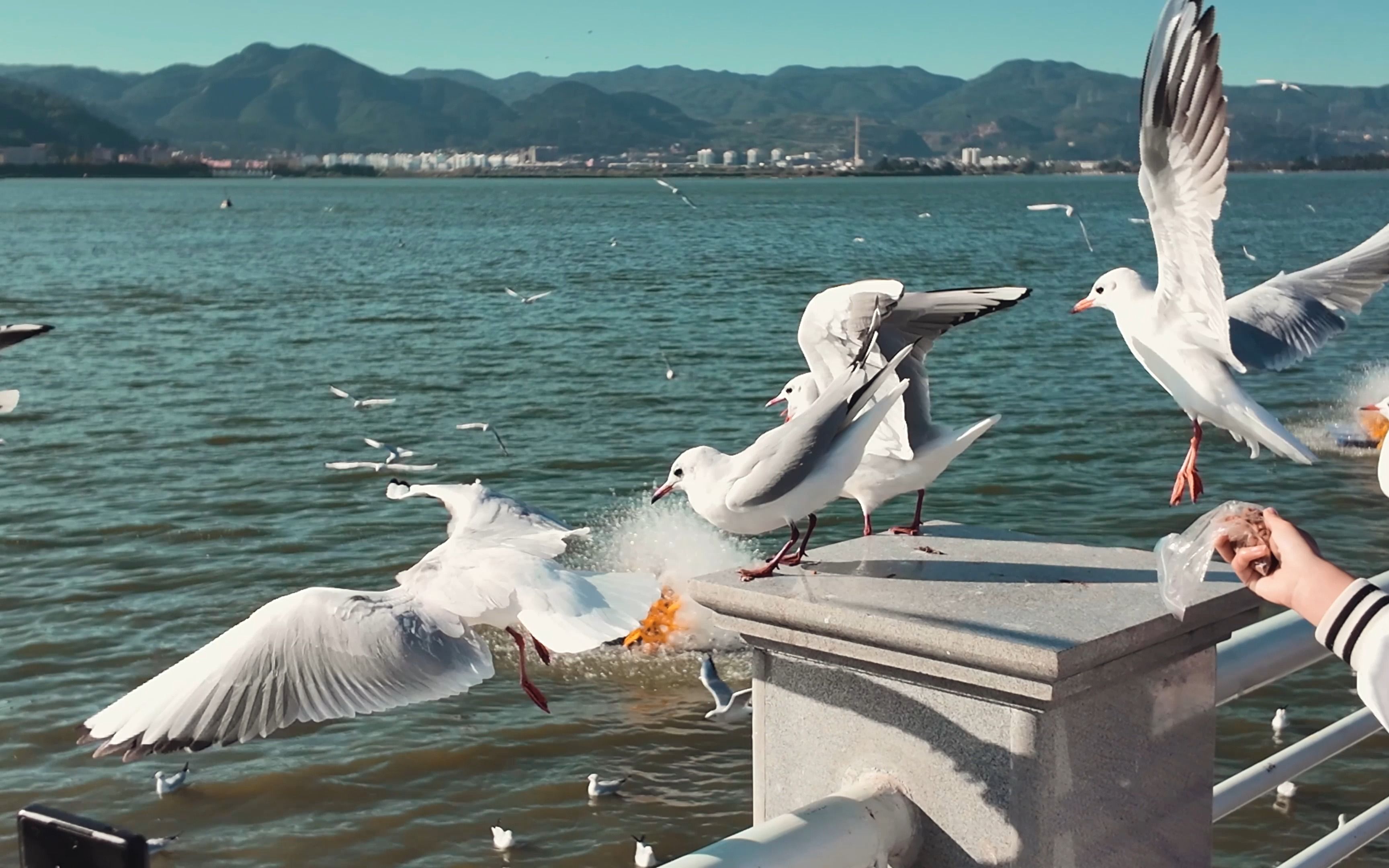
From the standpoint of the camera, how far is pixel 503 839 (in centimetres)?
777

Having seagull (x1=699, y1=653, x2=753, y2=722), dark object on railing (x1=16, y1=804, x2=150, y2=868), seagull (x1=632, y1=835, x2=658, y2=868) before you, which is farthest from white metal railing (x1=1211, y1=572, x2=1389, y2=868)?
seagull (x1=699, y1=653, x2=753, y2=722)

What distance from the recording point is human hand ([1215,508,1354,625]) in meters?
1.86

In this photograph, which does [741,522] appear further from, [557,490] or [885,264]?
[885,264]

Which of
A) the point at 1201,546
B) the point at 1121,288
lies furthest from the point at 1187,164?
the point at 1201,546

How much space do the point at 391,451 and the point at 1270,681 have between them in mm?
14746

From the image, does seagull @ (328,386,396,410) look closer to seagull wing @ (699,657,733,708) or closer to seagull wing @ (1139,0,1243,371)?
seagull wing @ (699,657,733,708)

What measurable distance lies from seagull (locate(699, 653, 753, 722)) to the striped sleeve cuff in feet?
22.9

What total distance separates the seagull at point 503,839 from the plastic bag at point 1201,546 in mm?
5847

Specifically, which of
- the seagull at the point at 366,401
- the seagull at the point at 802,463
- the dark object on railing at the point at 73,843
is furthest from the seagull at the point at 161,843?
the seagull at the point at 366,401

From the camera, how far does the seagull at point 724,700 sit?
28.6ft

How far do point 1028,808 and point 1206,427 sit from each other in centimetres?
1767

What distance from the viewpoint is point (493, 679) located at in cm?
1011

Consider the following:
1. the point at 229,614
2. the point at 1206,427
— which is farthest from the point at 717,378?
the point at 229,614

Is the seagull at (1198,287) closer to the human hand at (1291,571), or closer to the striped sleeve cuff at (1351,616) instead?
the human hand at (1291,571)
